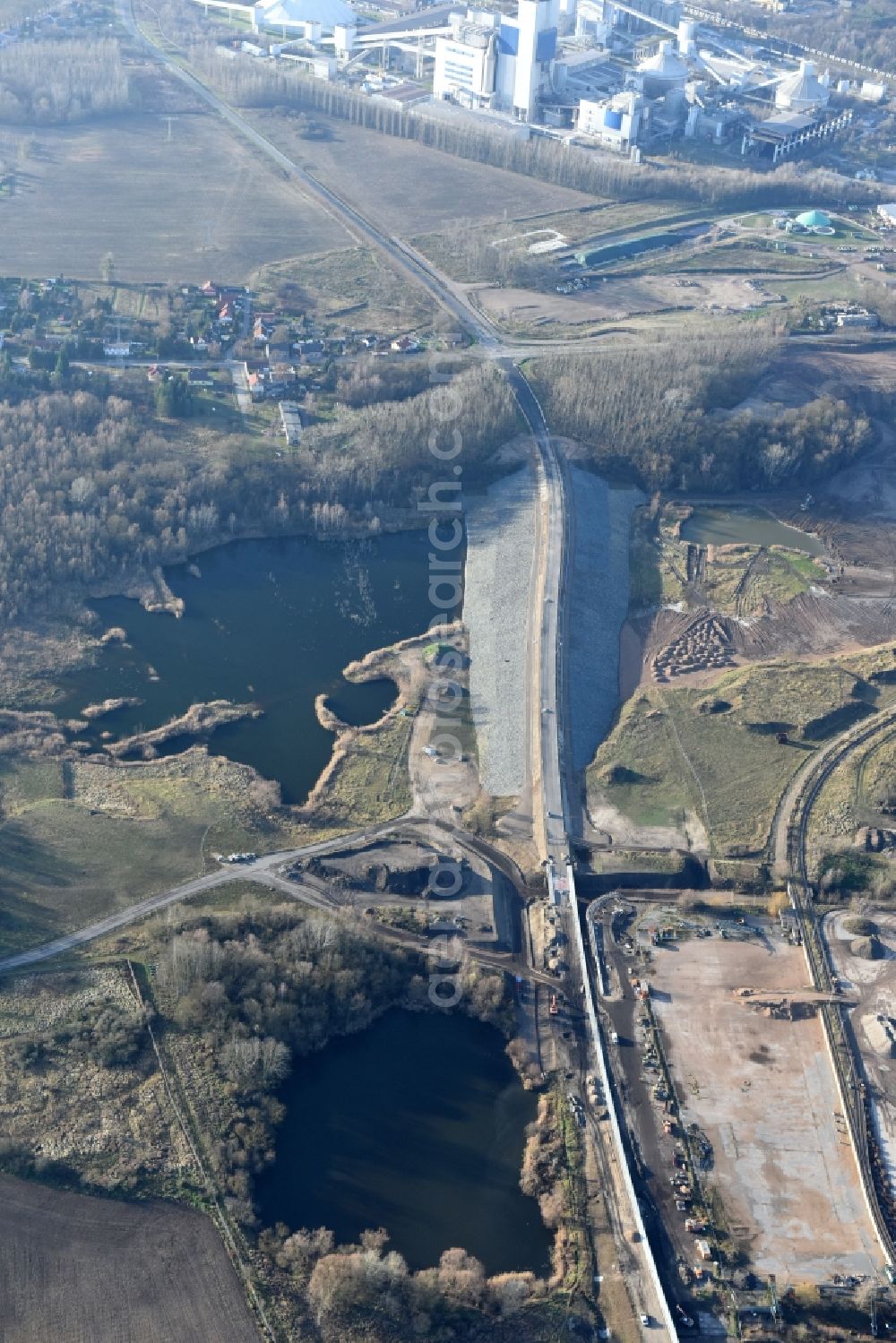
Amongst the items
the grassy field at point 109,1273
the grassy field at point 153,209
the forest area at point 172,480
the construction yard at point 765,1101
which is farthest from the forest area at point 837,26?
the grassy field at point 109,1273

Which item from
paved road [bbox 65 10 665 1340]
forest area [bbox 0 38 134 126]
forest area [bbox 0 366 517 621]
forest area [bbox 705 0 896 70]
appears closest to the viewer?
paved road [bbox 65 10 665 1340]

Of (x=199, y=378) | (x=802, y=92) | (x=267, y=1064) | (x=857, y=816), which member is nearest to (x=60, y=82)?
(x=199, y=378)

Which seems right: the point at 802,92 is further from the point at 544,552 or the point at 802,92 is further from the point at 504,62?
the point at 544,552

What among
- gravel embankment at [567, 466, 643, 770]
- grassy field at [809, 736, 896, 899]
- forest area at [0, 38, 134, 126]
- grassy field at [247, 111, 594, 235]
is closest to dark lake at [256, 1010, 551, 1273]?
gravel embankment at [567, 466, 643, 770]

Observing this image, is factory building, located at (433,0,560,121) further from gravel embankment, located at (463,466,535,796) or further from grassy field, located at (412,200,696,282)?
gravel embankment, located at (463,466,535,796)

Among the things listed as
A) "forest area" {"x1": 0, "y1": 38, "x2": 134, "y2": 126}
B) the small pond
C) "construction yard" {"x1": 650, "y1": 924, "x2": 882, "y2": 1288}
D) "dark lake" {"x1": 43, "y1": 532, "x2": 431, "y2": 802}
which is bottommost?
"construction yard" {"x1": 650, "y1": 924, "x2": 882, "y2": 1288}

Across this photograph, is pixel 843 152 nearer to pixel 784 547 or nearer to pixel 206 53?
pixel 206 53
